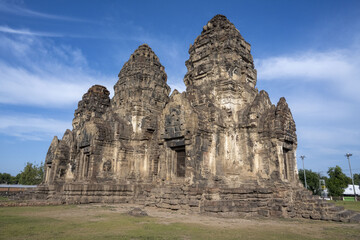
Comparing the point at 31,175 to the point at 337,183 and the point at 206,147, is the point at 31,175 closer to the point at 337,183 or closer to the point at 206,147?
the point at 206,147

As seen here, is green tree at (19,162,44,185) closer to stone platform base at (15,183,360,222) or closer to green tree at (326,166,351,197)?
stone platform base at (15,183,360,222)

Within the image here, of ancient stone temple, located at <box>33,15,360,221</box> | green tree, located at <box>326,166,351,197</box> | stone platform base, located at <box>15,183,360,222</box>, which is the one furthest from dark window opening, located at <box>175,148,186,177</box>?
green tree, located at <box>326,166,351,197</box>

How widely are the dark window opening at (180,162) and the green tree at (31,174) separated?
40365 millimetres

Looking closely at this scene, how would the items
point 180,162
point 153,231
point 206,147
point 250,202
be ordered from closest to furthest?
1. point 153,231
2. point 250,202
3. point 206,147
4. point 180,162

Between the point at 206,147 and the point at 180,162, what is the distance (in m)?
2.01

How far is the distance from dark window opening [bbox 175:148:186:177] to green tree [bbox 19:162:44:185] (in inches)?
1589

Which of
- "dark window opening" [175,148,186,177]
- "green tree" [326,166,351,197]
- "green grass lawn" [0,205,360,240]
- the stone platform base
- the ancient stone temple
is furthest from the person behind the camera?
"green tree" [326,166,351,197]

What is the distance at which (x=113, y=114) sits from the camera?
1978cm

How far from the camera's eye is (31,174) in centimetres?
4544

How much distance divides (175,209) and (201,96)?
6159 millimetres

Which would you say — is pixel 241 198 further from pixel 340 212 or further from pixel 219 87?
pixel 219 87

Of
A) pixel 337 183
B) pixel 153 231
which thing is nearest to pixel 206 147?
pixel 153 231

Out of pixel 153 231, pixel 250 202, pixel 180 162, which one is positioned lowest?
pixel 153 231

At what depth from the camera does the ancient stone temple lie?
11516 millimetres
